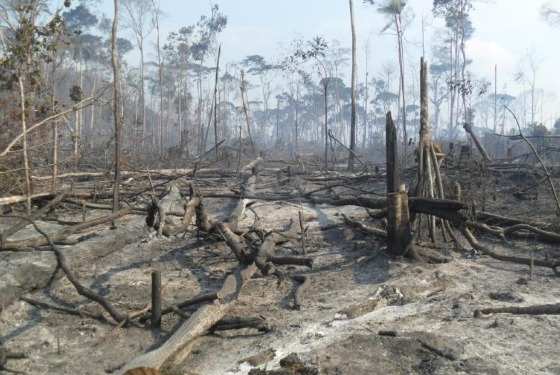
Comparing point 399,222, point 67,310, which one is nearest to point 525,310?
point 399,222

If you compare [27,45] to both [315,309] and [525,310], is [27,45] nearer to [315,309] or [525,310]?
[315,309]

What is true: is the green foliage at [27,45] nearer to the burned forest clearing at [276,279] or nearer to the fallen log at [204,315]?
the burned forest clearing at [276,279]

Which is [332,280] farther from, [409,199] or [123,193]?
[123,193]

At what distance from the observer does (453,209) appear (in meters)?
6.05

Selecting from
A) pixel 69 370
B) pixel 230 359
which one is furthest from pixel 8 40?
pixel 230 359

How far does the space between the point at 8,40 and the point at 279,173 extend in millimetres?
8691

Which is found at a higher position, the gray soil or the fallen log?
the fallen log

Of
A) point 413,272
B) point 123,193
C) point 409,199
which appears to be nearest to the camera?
point 413,272

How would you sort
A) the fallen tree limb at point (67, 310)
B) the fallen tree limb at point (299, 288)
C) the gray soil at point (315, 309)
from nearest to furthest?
the gray soil at point (315, 309) → the fallen tree limb at point (67, 310) → the fallen tree limb at point (299, 288)

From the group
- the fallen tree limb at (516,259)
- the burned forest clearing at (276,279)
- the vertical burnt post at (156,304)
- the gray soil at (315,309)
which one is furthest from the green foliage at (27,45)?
the fallen tree limb at (516,259)

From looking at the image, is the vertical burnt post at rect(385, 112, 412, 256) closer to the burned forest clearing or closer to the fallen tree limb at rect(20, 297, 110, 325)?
the burned forest clearing

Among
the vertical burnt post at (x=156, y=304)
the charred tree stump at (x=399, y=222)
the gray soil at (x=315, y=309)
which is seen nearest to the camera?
the gray soil at (x=315, y=309)

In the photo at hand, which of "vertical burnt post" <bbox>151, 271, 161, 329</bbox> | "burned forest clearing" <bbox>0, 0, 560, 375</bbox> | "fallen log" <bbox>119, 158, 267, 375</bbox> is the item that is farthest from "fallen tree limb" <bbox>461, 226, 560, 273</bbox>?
"vertical burnt post" <bbox>151, 271, 161, 329</bbox>

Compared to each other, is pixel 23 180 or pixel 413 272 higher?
pixel 23 180
